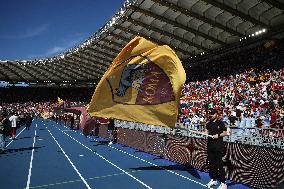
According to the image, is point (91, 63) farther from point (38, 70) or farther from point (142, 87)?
point (142, 87)

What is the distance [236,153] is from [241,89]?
17.6 metres

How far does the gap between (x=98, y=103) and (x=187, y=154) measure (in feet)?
17.8

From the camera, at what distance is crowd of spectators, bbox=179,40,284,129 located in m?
17.8

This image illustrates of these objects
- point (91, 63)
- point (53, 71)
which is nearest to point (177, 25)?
point (91, 63)

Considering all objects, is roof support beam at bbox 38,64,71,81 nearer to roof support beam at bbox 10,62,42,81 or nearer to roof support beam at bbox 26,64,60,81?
roof support beam at bbox 26,64,60,81

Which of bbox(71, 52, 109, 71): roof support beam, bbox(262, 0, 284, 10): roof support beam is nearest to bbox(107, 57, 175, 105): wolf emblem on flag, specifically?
bbox(262, 0, 284, 10): roof support beam

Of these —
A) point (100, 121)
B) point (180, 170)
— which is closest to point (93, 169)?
point (180, 170)

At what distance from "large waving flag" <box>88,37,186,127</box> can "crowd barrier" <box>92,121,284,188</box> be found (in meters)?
2.85

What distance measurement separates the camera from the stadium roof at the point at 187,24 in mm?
24938

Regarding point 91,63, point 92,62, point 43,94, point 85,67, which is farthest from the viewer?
point 43,94

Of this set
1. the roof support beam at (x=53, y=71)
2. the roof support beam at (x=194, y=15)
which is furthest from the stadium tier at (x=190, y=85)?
the roof support beam at (x=53, y=71)

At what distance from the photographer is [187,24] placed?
30.2 m

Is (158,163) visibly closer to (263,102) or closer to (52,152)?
(52,152)

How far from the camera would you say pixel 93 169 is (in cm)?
1112
